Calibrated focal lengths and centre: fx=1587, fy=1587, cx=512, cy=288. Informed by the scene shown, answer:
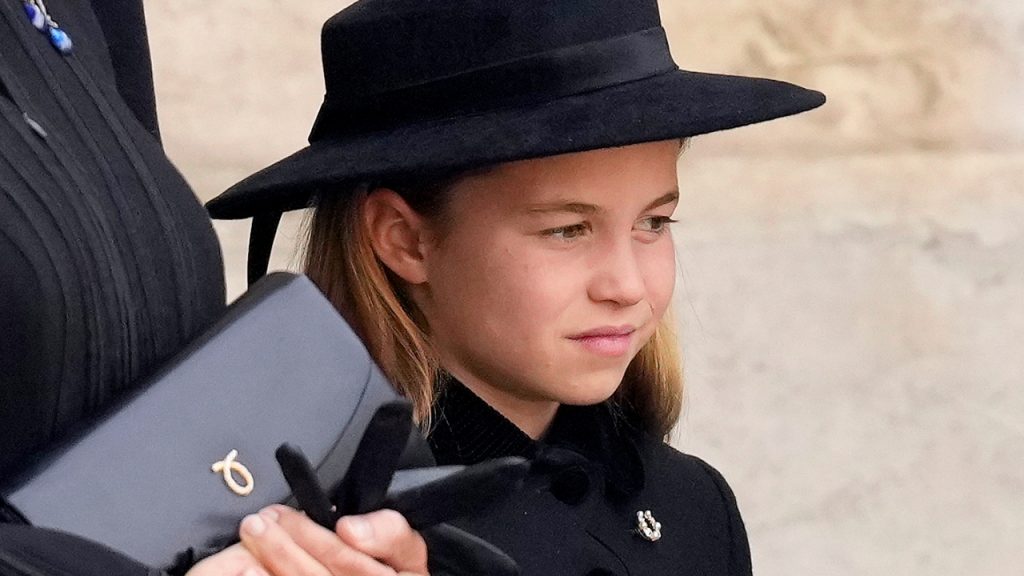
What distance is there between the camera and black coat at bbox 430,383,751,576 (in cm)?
110

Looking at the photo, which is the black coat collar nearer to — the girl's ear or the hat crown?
the girl's ear

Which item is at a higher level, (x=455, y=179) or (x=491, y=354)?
(x=455, y=179)

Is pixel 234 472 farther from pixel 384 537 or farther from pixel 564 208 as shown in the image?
pixel 564 208

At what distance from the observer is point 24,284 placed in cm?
69

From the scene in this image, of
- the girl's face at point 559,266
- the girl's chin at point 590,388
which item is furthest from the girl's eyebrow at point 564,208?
the girl's chin at point 590,388

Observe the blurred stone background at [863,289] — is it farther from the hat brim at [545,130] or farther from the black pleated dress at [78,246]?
the black pleated dress at [78,246]

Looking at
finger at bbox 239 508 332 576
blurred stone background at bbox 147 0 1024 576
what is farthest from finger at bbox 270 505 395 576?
→ blurred stone background at bbox 147 0 1024 576

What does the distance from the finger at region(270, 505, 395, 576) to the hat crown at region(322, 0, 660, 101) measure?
16.5 inches

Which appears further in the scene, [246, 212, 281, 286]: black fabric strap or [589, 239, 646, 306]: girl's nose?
[246, 212, 281, 286]: black fabric strap

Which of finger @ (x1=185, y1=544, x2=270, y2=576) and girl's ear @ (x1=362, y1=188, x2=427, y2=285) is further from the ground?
girl's ear @ (x1=362, y1=188, x2=427, y2=285)

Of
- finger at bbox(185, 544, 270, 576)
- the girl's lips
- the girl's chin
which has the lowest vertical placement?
finger at bbox(185, 544, 270, 576)

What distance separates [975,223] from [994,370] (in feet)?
0.66

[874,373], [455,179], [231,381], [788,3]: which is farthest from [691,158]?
[231,381]

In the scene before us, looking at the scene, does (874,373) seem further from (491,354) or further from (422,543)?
(422,543)
